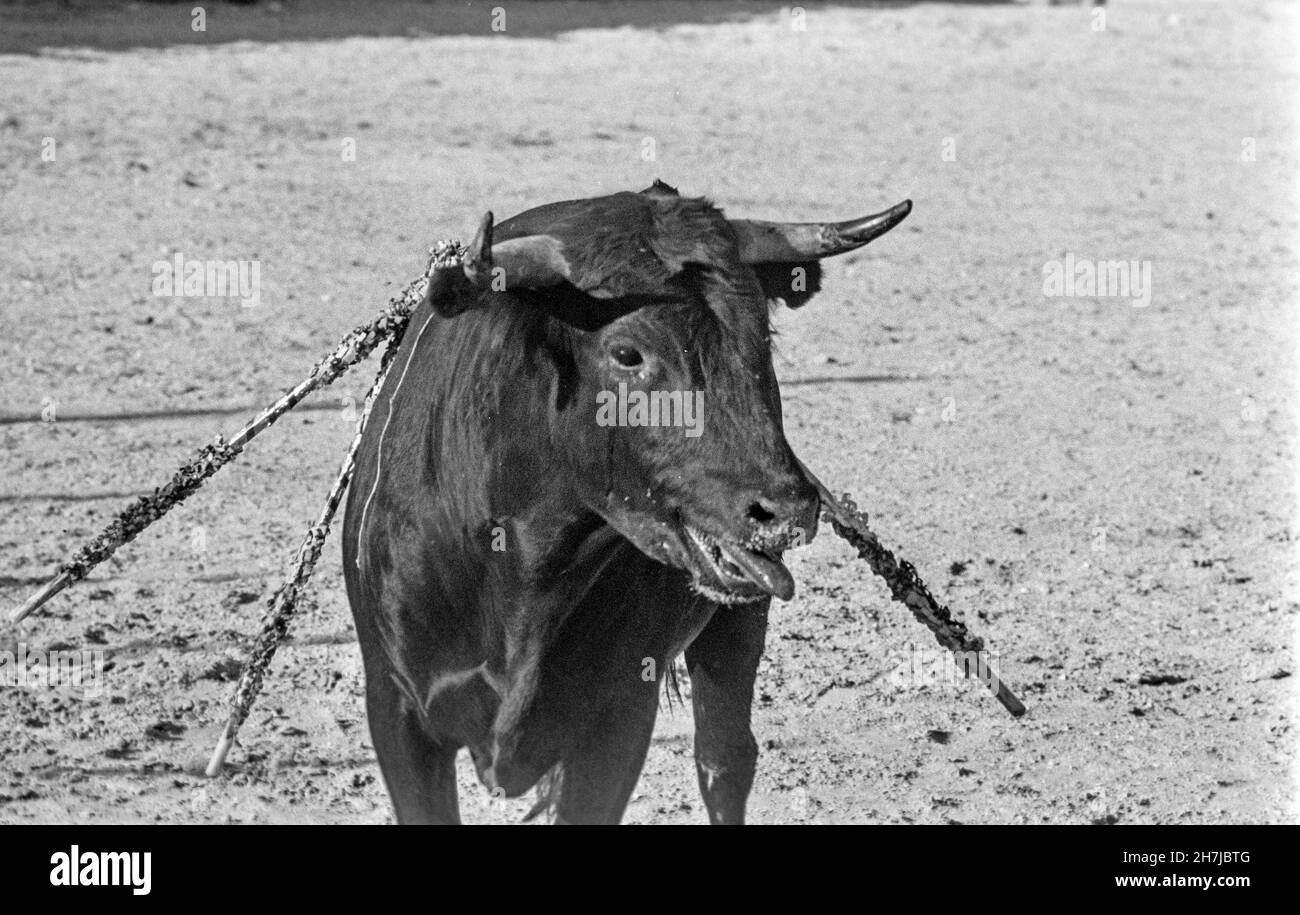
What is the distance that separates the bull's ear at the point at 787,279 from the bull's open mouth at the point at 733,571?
73 cm

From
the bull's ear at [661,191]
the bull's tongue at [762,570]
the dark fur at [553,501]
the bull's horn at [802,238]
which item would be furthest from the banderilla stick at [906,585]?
the bull's tongue at [762,570]

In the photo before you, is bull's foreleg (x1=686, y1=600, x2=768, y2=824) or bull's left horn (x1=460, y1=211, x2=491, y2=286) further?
bull's foreleg (x1=686, y1=600, x2=768, y2=824)

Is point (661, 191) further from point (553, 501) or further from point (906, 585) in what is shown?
point (906, 585)

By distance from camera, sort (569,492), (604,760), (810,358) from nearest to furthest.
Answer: (569,492) → (604,760) → (810,358)

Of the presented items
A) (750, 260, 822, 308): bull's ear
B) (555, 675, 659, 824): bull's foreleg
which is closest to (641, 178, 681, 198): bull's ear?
(750, 260, 822, 308): bull's ear

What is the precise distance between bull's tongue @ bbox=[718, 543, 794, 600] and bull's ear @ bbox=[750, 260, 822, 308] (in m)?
0.77

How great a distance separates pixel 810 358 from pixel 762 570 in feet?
19.3

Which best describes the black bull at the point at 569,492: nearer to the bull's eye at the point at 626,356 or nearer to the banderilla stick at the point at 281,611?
the bull's eye at the point at 626,356

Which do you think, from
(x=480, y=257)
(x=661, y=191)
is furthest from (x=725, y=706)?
(x=480, y=257)

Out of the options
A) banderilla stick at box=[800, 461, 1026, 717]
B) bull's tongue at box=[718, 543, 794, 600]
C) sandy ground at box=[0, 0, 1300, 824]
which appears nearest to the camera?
bull's tongue at box=[718, 543, 794, 600]

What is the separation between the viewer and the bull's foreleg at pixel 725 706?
18.7ft

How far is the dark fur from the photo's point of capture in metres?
4.52

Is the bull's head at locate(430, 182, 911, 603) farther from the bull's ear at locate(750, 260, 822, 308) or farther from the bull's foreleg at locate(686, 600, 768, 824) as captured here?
the bull's foreleg at locate(686, 600, 768, 824)

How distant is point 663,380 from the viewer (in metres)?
4.52
